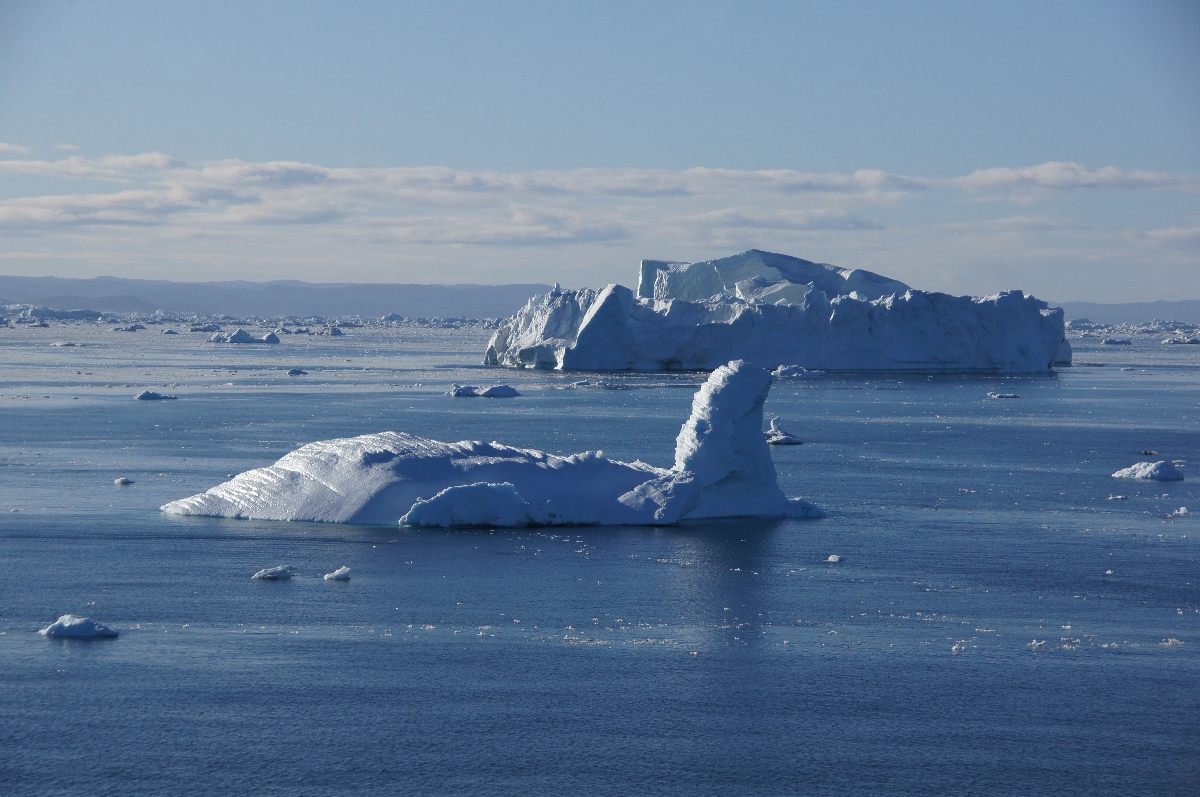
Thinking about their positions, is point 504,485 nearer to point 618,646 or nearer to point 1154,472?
point 618,646

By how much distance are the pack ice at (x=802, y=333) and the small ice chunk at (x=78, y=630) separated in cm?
4434

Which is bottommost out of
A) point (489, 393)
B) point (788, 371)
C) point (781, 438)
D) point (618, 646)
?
point (618, 646)

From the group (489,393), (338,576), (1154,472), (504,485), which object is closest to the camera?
(338,576)

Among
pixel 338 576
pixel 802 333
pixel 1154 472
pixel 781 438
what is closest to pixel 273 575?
pixel 338 576

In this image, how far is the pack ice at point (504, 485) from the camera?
1756 centimetres

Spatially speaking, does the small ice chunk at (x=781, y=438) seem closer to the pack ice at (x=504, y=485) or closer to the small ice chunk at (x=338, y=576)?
the pack ice at (x=504, y=485)

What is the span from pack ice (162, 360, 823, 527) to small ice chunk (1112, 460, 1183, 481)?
824cm

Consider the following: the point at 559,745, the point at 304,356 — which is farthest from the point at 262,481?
the point at 304,356

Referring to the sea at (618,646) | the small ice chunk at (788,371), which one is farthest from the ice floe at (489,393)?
the sea at (618,646)

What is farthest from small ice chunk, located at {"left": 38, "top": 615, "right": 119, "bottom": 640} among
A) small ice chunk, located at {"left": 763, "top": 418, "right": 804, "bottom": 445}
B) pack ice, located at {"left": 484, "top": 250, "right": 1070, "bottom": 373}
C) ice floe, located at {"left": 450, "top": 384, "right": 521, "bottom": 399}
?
pack ice, located at {"left": 484, "top": 250, "right": 1070, "bottom": 373}

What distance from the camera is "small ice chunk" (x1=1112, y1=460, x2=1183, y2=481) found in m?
23.5

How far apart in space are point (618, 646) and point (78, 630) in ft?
15.0

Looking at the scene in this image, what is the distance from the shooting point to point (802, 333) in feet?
191

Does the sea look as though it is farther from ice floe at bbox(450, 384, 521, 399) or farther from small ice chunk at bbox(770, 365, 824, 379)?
small ice chunk at bbox(770, 365, 824, 379)
